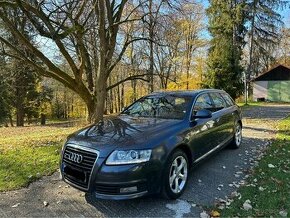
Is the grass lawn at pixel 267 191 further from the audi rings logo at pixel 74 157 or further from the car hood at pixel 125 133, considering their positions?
the audi rings logo at pixel 74 157

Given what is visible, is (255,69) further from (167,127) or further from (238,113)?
(167,127)

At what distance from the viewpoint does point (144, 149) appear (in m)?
4.06

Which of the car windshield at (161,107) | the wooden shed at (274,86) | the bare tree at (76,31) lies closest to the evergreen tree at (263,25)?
the wooden shed at (274,86)

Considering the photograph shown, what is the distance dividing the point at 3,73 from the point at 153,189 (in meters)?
19.6

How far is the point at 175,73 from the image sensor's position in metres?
34.4

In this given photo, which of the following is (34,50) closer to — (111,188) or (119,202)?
(119,202)

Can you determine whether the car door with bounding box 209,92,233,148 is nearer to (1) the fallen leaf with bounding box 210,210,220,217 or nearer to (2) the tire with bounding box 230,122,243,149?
(2) the tire with bounding box 230,122,243,149

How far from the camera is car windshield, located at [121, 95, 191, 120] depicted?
541cm

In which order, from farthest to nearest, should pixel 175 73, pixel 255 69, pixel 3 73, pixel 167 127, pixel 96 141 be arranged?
pixel 255 69
pixel 175 73
pixel 3 73
pixel 167 127
pixel 96 141

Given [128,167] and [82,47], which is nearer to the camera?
[128,167]

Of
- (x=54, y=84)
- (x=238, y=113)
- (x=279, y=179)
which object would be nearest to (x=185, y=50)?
(x=54, y=84)

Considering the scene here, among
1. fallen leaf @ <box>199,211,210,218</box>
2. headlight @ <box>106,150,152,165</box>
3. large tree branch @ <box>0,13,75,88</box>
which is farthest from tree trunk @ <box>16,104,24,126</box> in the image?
fallen leaf @ <box>199,211,210,218</box>

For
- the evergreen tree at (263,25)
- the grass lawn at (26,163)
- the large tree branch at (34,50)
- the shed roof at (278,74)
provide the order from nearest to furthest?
the grass lawn at (26,163) → the large tree branch at (34,50) → the evergreen tree at (263,25) → the shed roof at (278,74)

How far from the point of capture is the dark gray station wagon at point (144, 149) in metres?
3.96
